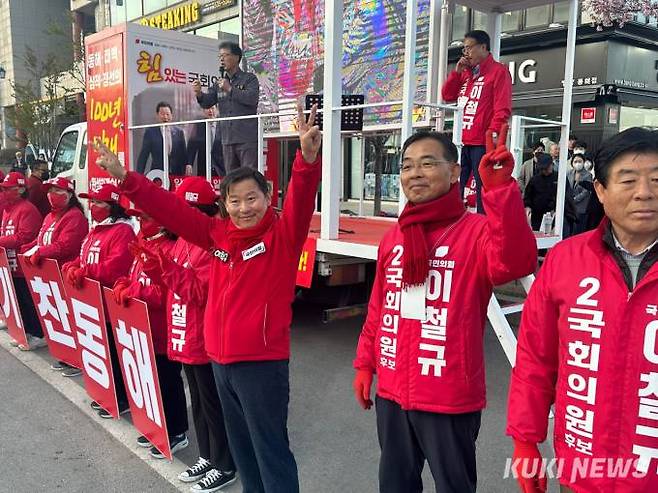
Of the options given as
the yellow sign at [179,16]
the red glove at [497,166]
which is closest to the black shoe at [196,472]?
the red glove at [497,166]

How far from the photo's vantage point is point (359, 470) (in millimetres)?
3076

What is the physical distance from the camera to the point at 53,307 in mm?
4352

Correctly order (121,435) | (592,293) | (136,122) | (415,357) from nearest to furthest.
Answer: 1. (592,293)
2. (415,357)
3. (121,435)
4. (136,122)

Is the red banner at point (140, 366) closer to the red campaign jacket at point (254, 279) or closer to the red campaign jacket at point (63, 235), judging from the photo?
the red campaign jacket at point (254, 279)

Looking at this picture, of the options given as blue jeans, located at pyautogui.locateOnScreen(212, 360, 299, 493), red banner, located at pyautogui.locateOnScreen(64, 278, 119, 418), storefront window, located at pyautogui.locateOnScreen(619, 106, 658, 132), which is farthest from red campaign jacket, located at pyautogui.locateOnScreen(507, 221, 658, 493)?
Result: storefront window, located at pyautogui.locateOnScreen(619, 106, 658, 132)

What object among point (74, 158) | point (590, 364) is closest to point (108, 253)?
point (590, 364)

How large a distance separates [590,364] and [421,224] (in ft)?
2.30

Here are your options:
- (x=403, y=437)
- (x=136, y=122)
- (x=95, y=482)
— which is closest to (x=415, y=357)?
(x=403, y=437)

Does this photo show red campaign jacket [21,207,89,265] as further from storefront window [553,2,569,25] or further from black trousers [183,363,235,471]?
storefront window [553,2,569,25]

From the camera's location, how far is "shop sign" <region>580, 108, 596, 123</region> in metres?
11.0

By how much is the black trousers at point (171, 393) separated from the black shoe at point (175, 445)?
0.13 ft

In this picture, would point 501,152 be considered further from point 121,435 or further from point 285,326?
point 121,435

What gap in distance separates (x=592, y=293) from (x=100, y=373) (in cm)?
308

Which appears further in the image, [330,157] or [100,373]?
[330,157]
